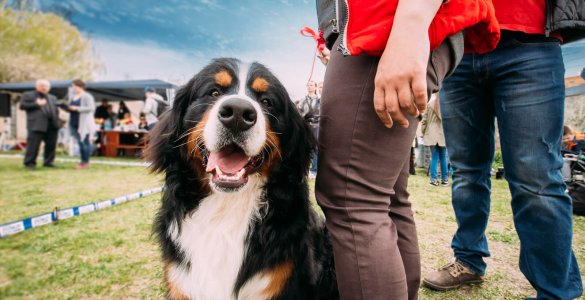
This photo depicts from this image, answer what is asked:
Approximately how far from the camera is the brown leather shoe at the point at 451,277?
2031 mm

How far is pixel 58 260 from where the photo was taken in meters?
2.46

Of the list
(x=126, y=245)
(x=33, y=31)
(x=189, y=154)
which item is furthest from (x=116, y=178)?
(x=33, y=31)

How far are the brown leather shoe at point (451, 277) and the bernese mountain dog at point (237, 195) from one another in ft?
2.50

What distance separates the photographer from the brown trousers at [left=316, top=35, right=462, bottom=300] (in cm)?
102

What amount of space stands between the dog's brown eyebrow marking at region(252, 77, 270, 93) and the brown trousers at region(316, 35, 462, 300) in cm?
77

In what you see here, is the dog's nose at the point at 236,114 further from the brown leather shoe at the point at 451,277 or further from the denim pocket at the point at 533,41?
the brown leather shoe at the point at 451,277

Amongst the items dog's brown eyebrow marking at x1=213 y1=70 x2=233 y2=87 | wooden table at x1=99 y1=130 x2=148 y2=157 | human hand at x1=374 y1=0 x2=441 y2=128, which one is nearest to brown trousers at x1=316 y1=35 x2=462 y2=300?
human hand at x1=374 y1=0 x2=441 y2=128

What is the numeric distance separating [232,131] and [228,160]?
0.61 feet

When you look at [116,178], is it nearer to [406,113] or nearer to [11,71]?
[406,113]

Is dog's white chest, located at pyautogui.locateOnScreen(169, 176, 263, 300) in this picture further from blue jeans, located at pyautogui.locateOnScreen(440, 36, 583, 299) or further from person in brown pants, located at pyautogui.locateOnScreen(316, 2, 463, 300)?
blue jeans, located at pyautogui.locateOnScreen(440, 36, 583, 299)

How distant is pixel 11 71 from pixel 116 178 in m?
23.4

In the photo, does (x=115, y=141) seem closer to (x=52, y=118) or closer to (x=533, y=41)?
(x=52, y=118)

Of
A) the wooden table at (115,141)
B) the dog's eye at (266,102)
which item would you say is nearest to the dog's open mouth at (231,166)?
the dog's eye at (266,102)

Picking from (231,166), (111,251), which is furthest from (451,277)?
(111,251)
